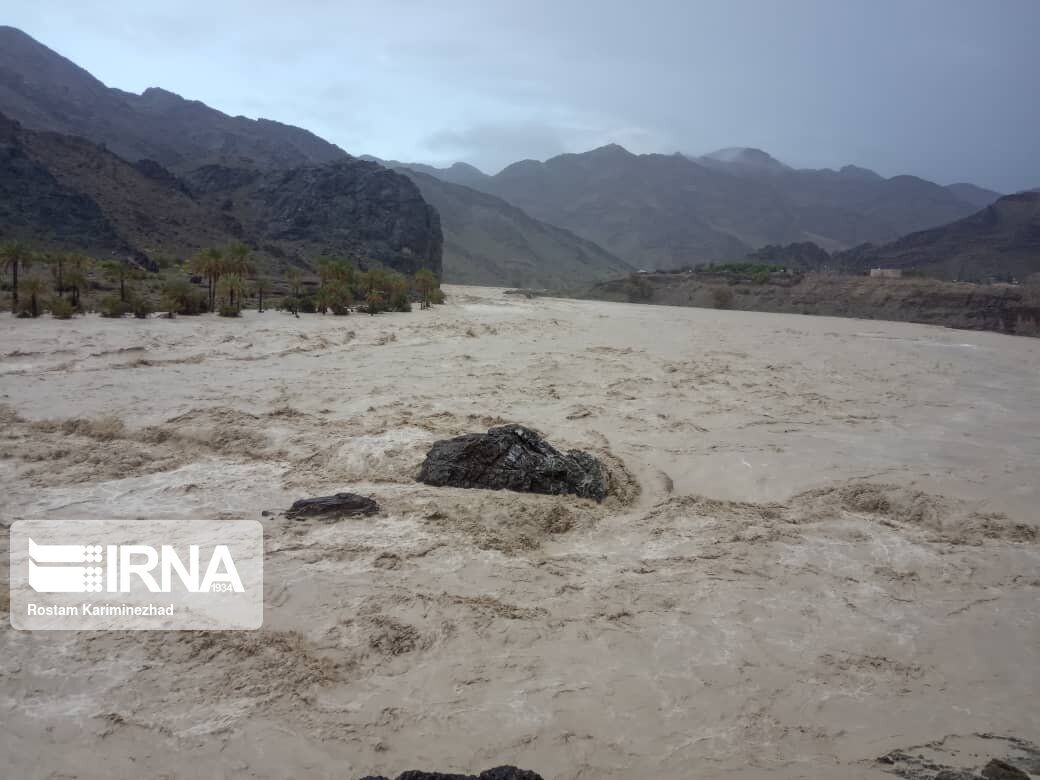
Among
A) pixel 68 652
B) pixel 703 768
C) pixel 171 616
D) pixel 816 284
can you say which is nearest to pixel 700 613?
pixel 703 768

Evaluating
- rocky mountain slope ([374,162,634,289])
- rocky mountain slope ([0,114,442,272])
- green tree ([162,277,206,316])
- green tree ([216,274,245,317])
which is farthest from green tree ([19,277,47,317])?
rocky mountain slope ([374,162,634,289])

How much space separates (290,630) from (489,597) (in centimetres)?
149

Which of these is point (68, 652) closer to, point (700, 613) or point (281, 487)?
point (281, 487)

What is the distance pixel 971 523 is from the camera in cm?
688

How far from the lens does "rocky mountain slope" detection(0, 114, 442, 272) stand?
1964 inches

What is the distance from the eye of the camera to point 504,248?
147 m

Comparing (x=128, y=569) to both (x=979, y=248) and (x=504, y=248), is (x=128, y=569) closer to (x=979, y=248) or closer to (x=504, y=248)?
(x=979, y=248)

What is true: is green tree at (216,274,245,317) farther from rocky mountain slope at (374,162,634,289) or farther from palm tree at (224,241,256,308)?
rocky mountain slope at (374,162,634,289)

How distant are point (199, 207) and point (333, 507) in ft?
239

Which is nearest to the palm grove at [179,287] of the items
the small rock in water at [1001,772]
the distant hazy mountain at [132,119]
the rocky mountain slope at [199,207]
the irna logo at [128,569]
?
the rocky mountain slope at [199,207]

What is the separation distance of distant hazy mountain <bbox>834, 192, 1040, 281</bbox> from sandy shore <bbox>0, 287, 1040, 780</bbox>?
88.5 m

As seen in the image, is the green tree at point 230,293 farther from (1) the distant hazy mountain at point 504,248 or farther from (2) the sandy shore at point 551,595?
(1) the distant hazy mountain at point 504,248

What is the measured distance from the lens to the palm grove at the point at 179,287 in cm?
2511

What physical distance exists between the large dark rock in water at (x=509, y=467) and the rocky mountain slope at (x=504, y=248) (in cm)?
10829
